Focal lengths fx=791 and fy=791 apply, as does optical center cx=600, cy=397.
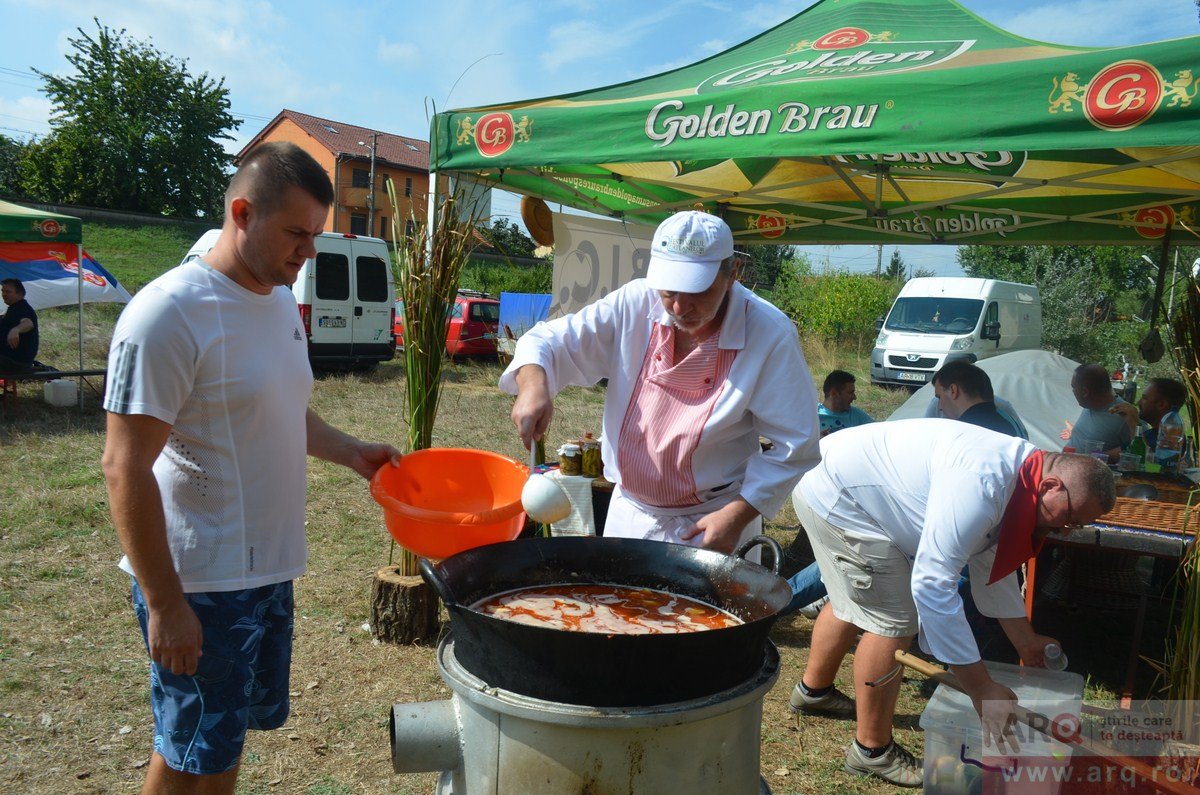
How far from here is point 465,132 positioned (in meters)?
4.12

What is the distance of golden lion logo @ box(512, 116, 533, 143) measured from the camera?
13.1 feet

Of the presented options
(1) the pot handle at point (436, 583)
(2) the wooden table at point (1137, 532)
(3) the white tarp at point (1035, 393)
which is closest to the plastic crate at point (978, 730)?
(2) the wooden table at point (1137, 532)

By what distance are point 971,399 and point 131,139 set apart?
39652mm

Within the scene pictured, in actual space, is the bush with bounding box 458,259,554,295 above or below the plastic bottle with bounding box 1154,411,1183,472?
above

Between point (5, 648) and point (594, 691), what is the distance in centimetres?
346

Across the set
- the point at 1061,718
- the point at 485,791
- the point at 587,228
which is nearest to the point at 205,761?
the point at 485,791

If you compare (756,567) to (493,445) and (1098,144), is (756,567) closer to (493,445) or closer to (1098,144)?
(1098,144)

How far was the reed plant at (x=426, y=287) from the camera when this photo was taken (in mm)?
3645

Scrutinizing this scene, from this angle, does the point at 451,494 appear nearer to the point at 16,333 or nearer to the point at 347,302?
the point at 16,333

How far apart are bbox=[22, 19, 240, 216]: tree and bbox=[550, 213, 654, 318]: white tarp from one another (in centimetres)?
3559

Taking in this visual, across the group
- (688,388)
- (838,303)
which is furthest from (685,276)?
(838,303)

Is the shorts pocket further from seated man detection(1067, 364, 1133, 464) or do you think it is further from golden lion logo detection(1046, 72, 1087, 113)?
seated man detection(1067, 364, 1133, 464)

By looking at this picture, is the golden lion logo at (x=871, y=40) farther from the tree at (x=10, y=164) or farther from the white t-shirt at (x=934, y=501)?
the tree at (x=10, y=164)

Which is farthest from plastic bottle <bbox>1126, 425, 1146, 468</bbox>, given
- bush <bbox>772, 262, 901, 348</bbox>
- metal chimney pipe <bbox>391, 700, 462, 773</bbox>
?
bush <bbox>772, 262, 901, 348</bbox>
